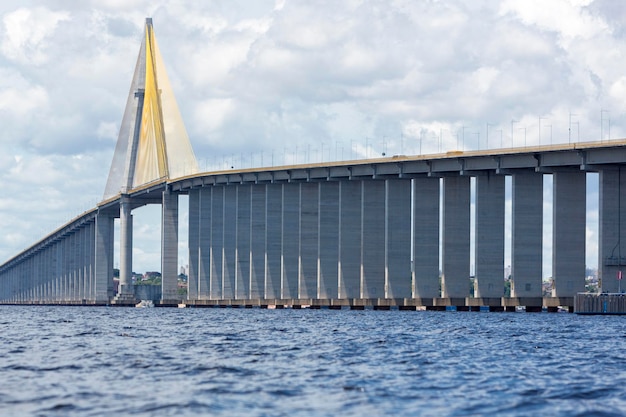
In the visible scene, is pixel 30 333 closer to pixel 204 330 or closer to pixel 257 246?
pixel 204 330

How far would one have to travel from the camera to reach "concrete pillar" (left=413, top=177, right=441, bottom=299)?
123 metres

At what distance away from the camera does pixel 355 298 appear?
133 meters

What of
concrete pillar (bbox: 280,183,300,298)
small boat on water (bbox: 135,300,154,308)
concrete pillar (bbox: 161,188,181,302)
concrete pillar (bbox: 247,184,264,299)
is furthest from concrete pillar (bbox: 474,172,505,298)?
small boat on water (bbox: 135,300,154,308)

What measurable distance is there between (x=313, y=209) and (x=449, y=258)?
2379 cm

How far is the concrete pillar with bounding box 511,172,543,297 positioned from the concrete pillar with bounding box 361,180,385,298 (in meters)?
20.2

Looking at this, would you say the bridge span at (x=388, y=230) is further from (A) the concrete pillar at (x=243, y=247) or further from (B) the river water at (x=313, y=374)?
(B) the river water at (x=313, y=374)

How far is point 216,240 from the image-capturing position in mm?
158625

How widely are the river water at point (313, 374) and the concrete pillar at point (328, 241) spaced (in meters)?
68.9

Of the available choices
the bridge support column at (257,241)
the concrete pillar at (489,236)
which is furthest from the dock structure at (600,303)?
the bridge support column at (257,241)

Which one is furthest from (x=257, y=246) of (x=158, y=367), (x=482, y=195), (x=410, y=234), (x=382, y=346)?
(x=158, y=367)

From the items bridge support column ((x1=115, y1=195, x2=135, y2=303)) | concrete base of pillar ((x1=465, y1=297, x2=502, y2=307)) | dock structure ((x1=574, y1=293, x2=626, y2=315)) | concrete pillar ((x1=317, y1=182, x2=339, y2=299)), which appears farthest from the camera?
bridge support column ((x1=115, y1=195, x2=135, y2=303))

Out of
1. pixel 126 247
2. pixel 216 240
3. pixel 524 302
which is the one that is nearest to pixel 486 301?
pixel 524 302

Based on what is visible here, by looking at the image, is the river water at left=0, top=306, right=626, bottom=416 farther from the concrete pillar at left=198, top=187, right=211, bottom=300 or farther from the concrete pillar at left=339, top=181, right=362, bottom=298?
the concrete pillar at left=198, top=187, right=211, bottom=300

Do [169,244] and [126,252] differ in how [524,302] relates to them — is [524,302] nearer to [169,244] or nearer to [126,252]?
[169,244]
